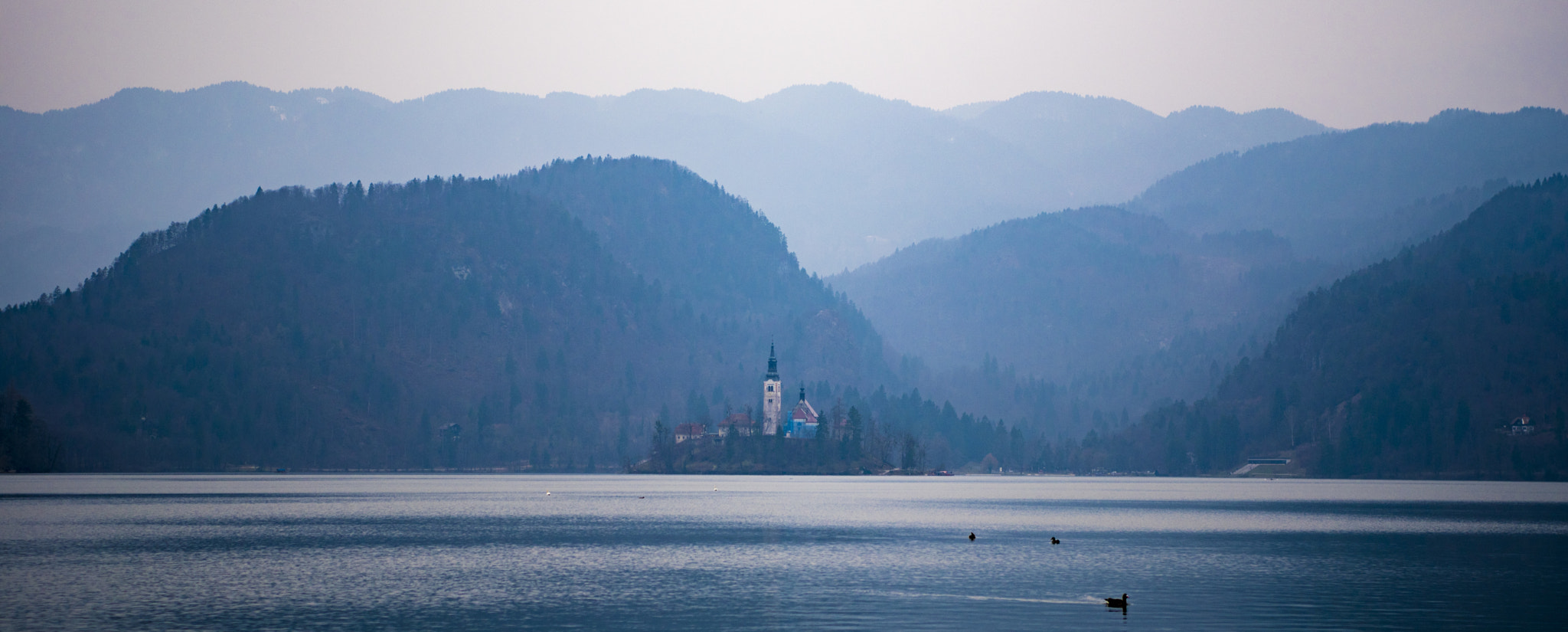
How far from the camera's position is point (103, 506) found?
560 ft

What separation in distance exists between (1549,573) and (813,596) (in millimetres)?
45278

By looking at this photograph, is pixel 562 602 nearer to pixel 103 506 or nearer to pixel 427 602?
pixel 427 602

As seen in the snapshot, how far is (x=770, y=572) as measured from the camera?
293 feet

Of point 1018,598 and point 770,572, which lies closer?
point 1018,598

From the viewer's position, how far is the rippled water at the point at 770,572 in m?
66.1

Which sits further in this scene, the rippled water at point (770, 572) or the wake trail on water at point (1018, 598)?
the wake trail on water at point (1018, 598)

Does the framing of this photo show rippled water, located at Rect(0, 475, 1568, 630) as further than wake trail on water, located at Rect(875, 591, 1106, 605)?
No

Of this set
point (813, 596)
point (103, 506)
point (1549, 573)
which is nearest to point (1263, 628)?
point (813, 596)

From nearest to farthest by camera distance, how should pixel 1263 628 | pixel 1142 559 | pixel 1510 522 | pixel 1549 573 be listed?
pixel 1263 628 < pixel 1549 573 < pixel 1142 559 < pixel 1510 522

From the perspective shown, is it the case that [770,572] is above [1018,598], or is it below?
above

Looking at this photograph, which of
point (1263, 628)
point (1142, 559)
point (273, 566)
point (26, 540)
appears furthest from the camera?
point (26, 540)

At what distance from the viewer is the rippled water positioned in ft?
217

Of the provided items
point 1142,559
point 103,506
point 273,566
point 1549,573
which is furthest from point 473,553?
point 103,506

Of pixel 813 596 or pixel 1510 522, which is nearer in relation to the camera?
pixel 813 596
